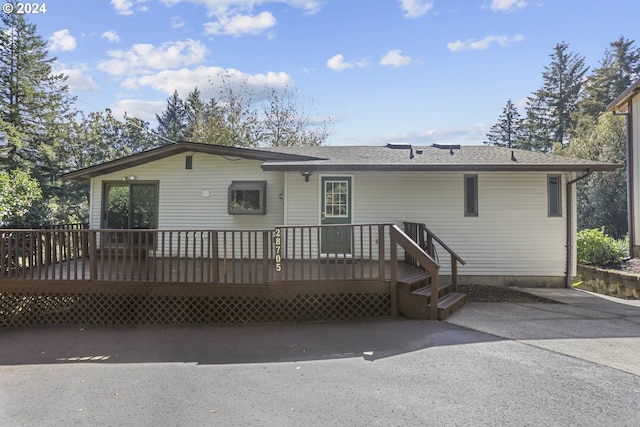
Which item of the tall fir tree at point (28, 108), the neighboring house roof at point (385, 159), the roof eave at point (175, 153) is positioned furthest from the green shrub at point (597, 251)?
the tall fir tree at point (28, 108)

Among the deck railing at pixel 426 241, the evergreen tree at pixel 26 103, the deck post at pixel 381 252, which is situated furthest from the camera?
the evergreen tree at pixel 26 103

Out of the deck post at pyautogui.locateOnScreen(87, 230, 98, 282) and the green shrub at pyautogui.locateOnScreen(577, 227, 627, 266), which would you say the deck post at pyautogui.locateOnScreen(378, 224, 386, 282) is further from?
the green shrub at pyautogui.locateOnScreen(577, 227, 627, 266)

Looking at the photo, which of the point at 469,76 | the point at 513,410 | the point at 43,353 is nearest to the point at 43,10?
the point at 43,353

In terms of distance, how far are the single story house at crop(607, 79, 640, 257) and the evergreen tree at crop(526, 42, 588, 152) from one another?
26655 millimetres

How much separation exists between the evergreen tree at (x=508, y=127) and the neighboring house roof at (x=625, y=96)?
112ft

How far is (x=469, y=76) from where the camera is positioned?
12.2 metres

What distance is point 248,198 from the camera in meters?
8.20

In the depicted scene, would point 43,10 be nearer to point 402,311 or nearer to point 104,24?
point 104,24

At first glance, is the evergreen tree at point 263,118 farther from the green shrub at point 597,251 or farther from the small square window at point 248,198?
the green shrub at point 597,251

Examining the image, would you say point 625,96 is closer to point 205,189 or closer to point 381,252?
point 381,252

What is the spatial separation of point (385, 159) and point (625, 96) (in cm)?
936

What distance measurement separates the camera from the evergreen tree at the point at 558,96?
35.2 meters

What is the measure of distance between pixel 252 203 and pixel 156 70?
1192 centimetres

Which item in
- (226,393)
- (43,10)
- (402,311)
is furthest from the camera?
(43,10)
